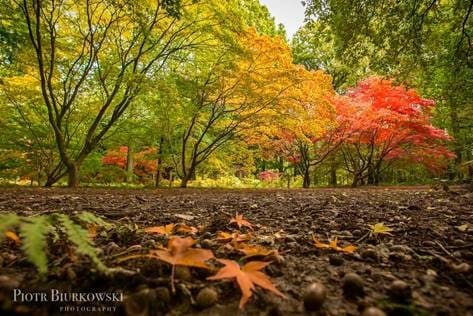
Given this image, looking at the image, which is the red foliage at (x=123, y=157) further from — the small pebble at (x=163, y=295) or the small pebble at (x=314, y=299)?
the small pebble at (x=314, y=299)

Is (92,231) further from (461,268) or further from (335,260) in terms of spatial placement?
(461,268)

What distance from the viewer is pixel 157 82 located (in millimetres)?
7113

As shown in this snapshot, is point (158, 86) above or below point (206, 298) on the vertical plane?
above

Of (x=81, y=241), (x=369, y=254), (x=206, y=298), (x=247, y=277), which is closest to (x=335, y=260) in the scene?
(x=369, y=254)

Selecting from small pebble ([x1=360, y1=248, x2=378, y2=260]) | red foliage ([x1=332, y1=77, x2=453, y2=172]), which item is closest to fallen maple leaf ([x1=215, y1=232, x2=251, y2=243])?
small pebble ([x1=360, y1=248, x2=378, y2=260])

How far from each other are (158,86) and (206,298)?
660 cm

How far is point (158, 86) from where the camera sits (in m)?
6.97

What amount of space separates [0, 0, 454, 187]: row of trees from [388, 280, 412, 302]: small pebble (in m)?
4.58

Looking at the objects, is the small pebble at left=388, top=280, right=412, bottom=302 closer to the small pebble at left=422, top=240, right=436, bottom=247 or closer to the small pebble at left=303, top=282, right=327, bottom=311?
the small pebble at left=303, top=282, right=327, bottom=311

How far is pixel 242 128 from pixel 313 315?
9053mm

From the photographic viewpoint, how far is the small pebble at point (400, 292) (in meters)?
0.95

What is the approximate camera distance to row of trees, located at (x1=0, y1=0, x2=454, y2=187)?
662cm

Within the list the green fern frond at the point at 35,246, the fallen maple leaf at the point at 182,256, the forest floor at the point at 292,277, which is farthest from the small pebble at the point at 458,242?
the green fern frond at the point at 35,246

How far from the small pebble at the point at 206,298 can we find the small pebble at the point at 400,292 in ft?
1.83
